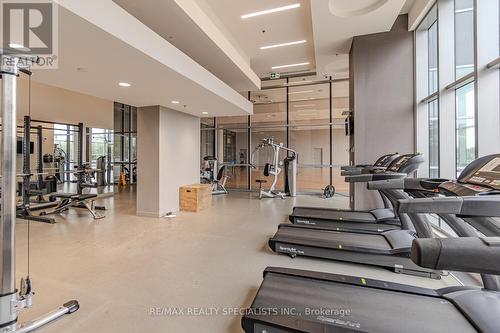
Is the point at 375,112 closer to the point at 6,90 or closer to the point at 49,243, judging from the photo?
the point at 6,90

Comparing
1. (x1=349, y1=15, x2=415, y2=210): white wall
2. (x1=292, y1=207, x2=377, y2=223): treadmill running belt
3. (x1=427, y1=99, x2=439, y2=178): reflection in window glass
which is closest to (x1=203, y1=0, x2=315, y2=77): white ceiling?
(x1=349, y1=15, x2=415, y2=210): white wall

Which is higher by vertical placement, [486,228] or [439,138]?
[439,138]

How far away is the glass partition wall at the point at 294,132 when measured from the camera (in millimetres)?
9200

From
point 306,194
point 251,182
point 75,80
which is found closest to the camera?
point 75,80

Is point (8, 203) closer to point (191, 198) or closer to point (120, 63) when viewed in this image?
point (120, 63)

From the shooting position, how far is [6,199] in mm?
1736

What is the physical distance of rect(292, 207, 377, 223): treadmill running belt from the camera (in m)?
4.38

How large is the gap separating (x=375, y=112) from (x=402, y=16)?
207 centimetres

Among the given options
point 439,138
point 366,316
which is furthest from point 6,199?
point 439,138

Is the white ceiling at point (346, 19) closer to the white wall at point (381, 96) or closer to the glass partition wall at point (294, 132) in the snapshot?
the white wall at point (381, 96)

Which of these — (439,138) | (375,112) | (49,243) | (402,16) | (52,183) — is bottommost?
(49,243)

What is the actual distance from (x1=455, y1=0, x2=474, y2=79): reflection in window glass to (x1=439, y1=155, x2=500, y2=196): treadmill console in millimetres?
2304

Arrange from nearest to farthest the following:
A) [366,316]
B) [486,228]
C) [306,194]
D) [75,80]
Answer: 1. [486,228]
2. [366,316]
3. [75,80]
4. [306,194]

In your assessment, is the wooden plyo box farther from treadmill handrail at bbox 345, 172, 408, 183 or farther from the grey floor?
treadmill handrail at bbox 345, 172, 408, 183
